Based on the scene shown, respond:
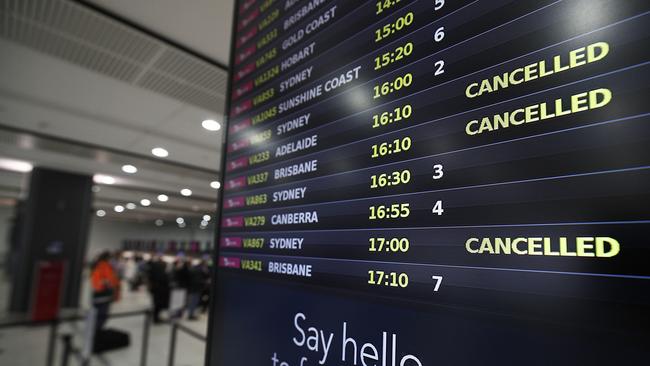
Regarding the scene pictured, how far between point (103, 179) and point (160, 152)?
4.09 meters

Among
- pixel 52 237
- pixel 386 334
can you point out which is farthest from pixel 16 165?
pixel 386 334

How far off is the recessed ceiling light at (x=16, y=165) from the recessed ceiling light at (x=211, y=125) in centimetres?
563

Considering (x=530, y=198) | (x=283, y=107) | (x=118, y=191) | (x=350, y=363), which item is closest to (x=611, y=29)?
(x=530, y=198)

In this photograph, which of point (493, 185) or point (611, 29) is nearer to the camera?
point (611, 29)

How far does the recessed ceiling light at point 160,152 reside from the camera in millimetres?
6281

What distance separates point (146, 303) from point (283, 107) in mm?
12437

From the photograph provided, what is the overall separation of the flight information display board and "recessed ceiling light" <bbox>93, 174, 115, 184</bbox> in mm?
9135

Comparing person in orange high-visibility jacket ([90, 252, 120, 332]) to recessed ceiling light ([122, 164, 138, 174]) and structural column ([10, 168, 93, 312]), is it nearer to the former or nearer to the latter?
recessed ceiling light ([122, 164, 138, 174])

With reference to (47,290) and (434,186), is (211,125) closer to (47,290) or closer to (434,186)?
(434,186)

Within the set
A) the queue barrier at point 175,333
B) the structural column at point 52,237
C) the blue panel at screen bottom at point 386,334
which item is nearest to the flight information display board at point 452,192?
the blue panel at screen bottom at point 386,334

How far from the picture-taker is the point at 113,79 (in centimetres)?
365

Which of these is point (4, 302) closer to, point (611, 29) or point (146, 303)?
point (146, 303)

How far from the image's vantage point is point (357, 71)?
1104 mm

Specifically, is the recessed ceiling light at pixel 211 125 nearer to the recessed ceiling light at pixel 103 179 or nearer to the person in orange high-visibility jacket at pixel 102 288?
the person in orange high-visibility jacket at pixel 102 288
